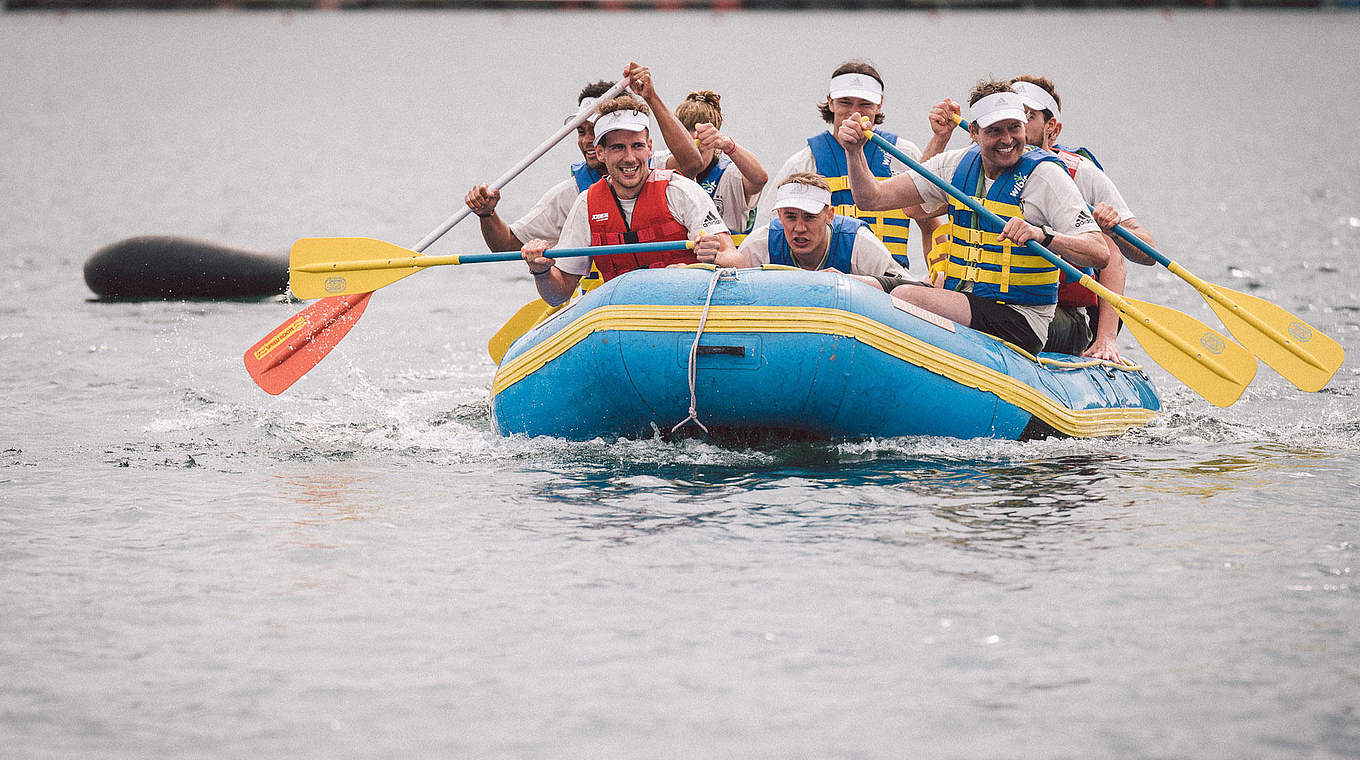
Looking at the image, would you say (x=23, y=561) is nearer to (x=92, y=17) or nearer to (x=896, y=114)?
(x=896, y=114)

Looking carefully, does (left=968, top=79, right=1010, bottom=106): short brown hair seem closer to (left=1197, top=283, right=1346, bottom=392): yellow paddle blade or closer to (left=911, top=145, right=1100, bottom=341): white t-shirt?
(left=911, top=145, right=1100, bottom=341): white t-shirt

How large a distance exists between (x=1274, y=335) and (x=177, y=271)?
887 centimetres

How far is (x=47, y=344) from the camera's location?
11297 millimetres

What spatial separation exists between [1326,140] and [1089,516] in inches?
995

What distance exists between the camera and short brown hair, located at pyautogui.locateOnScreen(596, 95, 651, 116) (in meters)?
7.50

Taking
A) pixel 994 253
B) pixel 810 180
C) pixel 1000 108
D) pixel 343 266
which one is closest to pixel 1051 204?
pixel 994 253

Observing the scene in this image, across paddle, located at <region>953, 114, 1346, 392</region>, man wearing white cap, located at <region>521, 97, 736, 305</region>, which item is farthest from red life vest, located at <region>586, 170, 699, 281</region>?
paddle, located at <region>953, 114, 1346, 392</region>

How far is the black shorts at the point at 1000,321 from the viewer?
7.60m

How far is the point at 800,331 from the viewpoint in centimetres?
685

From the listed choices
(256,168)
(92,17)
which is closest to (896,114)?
→ (256,168)

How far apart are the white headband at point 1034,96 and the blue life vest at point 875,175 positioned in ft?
2.74

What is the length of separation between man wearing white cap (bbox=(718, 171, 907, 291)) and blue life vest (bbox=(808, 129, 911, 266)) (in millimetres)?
935

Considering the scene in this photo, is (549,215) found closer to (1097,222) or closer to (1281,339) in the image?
(1097,222)

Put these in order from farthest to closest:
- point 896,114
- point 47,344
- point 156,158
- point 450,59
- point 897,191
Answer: point 450,59, point 896,114, point 156,158, point 47,344, point 897,191
